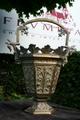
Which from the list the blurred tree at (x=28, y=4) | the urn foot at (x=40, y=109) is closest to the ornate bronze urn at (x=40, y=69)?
the urn foot at (x=40, y=109)

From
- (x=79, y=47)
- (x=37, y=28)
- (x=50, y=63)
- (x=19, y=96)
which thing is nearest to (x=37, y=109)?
(x=50, y=63)

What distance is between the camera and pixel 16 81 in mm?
7805

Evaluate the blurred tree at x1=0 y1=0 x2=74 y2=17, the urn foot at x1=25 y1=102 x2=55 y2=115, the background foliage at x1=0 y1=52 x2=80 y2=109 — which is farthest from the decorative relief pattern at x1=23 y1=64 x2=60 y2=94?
the background foliage at x1=0 y1=52 x2=80 y2=109

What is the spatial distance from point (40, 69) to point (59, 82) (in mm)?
2981

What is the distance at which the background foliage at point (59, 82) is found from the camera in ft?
24.6

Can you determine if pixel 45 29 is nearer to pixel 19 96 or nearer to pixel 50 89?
pixel 19 96

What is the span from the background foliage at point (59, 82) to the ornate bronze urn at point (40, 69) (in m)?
2.50

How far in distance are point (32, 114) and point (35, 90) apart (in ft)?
1.18

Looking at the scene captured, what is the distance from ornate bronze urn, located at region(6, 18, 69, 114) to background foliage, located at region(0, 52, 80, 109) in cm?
250

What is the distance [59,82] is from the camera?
25.6 ft

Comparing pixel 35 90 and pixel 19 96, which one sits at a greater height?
pixel 35 90

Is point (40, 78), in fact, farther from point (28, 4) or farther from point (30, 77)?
point (28, 4)

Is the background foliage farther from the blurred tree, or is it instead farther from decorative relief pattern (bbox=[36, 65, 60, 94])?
the blurred tree

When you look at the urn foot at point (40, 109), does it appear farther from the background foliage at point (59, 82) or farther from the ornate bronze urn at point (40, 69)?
the background foliage at point (59, 82)
